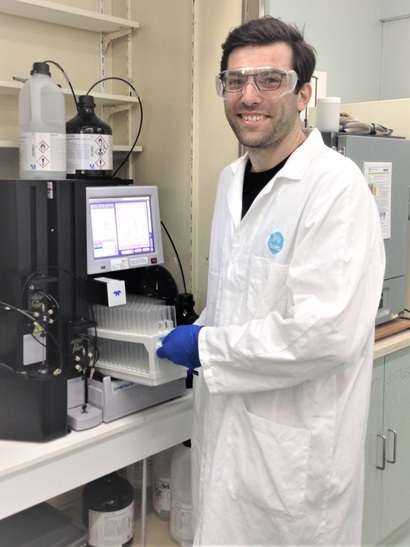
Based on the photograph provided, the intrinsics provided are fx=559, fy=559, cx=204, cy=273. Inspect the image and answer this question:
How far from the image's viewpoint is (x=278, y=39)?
1364 millimetres

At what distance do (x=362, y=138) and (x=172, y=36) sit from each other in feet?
2.52

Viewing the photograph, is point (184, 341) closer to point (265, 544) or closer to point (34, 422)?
point (34, 422)

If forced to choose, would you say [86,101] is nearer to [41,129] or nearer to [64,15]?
[41,129]

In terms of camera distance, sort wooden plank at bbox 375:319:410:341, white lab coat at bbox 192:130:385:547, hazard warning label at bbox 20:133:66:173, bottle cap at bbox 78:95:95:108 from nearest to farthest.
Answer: white lab coat at bbox 192:130:385:547, hazard warning label at bbox 20:133:66:173, bottle cap at bbox 78:95:95:108, wooden plank at bbox 375:319:410:341

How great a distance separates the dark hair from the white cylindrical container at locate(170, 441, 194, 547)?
4.22 ft

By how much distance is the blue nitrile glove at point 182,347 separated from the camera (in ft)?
4.59

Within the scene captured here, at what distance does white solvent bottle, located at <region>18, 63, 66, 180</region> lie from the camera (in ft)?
5.27

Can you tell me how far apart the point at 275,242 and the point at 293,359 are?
286 millimetres

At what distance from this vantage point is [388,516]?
2.17 metres

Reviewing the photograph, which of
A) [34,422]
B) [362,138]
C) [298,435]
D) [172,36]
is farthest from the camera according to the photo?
[172,36]

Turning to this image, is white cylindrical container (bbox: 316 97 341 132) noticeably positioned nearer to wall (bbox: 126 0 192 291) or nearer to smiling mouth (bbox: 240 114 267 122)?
wall (bbox: 126 0 192 291)

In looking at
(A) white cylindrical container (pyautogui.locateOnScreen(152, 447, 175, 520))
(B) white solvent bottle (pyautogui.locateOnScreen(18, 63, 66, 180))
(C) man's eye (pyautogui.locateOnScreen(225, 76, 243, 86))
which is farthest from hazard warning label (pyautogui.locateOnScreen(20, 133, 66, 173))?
(A) white cylindrical container (pyautogui.locateOnScreen(152, 447, 175, 520))

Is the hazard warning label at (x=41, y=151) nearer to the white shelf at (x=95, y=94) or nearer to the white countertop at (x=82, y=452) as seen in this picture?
the white shelf at (x=95, y=94)

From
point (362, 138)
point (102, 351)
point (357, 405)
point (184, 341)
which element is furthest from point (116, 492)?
point (362, 138)
